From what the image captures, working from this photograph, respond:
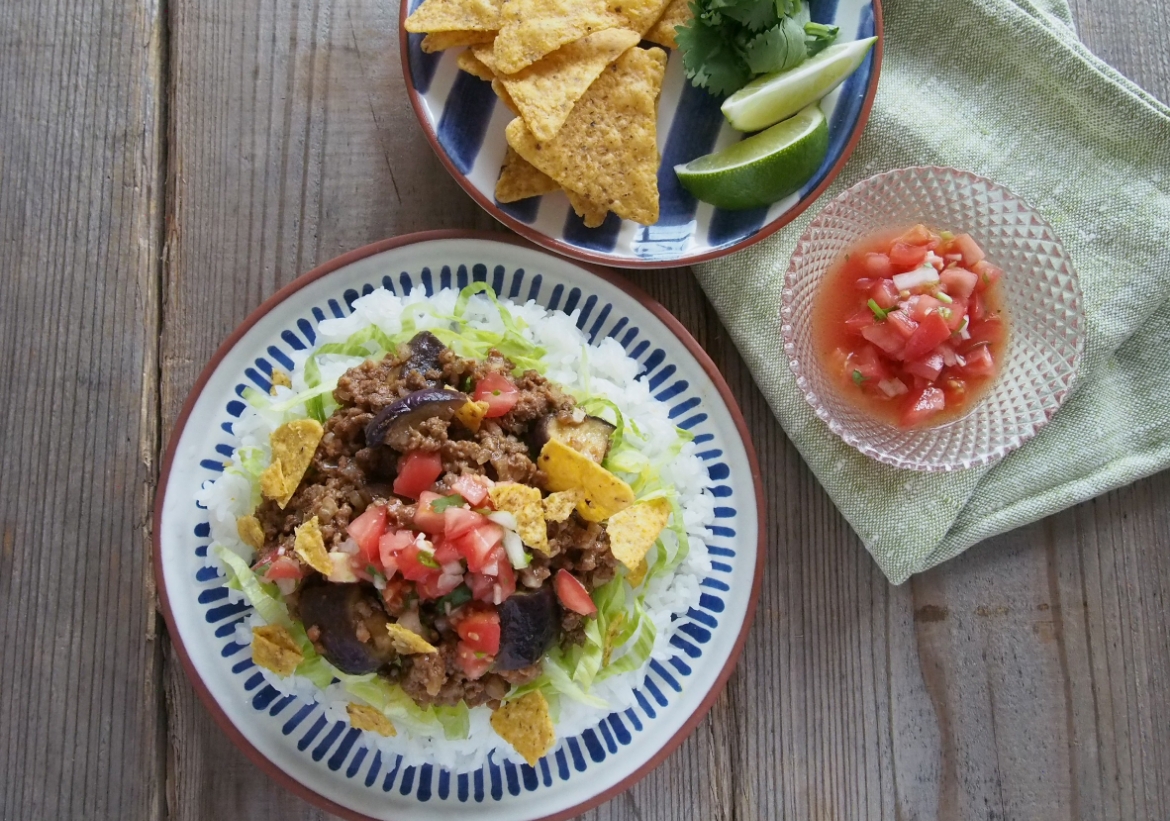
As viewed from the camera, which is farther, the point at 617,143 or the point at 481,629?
the point at 617,143

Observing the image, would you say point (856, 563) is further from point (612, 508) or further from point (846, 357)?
point (612, 508)

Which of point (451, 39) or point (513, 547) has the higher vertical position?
point (451, 39)

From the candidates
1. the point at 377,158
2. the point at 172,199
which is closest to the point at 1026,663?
the point at 377,158

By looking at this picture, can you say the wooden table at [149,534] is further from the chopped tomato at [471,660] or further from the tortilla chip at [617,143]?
the chopped tomato at [471,660]

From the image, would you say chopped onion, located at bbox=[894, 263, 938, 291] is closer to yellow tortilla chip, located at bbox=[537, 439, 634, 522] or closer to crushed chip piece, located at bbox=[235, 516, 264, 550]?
yellow tortilla chip, located at bbox=[537, 439, 634, 522]

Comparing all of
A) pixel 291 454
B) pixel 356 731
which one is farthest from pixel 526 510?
pixel 356 731

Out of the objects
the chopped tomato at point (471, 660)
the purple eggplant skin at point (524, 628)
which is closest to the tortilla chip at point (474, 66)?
the purple eggplant skin at point (524, 628)

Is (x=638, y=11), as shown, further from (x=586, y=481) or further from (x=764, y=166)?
(x=586, y=481)
